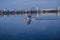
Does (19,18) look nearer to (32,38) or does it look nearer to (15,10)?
(15,10)

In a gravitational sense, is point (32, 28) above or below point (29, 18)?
below

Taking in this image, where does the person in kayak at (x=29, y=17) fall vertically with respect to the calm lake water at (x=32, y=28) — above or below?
above

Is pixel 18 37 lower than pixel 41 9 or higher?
lower

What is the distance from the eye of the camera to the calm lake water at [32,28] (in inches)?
50.4

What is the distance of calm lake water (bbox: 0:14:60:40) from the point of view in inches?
A: 50.4

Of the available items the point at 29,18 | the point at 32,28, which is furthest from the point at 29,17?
the point at 32,28

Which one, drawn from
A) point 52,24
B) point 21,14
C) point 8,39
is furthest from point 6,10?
point 52,24

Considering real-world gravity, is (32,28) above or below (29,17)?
below

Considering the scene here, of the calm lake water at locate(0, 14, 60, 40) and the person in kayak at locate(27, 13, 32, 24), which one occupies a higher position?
the person in kayak at locate(27, 13, 32, 24)

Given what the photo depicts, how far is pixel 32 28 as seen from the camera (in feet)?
4.32

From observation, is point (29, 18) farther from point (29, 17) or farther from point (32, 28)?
point (32, 28)

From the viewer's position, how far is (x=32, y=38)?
1.25m

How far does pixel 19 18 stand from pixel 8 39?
0.88ft

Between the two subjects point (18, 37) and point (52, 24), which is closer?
point (18, 37)
